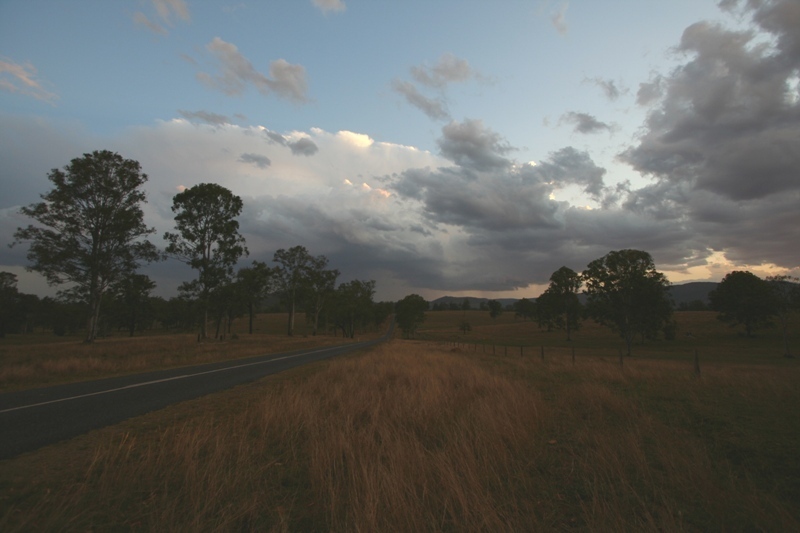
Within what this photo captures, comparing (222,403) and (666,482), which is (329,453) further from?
(222,403)

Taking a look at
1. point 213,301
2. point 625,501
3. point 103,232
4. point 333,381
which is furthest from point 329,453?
point 213,301

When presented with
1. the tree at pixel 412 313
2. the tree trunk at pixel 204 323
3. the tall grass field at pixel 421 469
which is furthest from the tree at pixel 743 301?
the tree trunk at pixel 204 323

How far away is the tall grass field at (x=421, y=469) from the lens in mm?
3754

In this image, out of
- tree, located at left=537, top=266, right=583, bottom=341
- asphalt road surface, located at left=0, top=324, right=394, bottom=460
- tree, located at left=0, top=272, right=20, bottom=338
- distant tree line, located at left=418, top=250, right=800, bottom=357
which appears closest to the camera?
asphalt road surface, located at left=0, top=324, right=394, bottom=460

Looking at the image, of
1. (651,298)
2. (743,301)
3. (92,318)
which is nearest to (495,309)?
(743,301)

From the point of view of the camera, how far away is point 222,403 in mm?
9344

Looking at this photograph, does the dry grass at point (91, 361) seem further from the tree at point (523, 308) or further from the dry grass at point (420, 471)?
the tree at point (523, 308)

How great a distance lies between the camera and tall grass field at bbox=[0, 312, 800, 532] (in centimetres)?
375

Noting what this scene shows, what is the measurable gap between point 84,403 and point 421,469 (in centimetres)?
929

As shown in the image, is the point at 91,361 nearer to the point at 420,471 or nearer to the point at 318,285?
the point at 420,471

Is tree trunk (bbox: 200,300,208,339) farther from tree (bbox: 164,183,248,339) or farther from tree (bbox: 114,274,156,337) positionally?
tree (bbox: 114,274,156,337)

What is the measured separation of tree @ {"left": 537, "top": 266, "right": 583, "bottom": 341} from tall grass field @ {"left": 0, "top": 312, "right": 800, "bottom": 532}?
63593 mm

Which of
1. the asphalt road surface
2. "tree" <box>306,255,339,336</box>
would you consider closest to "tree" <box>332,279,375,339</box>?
"tree" <box>306,255,339,336</box>

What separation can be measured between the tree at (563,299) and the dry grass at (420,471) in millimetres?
64073
